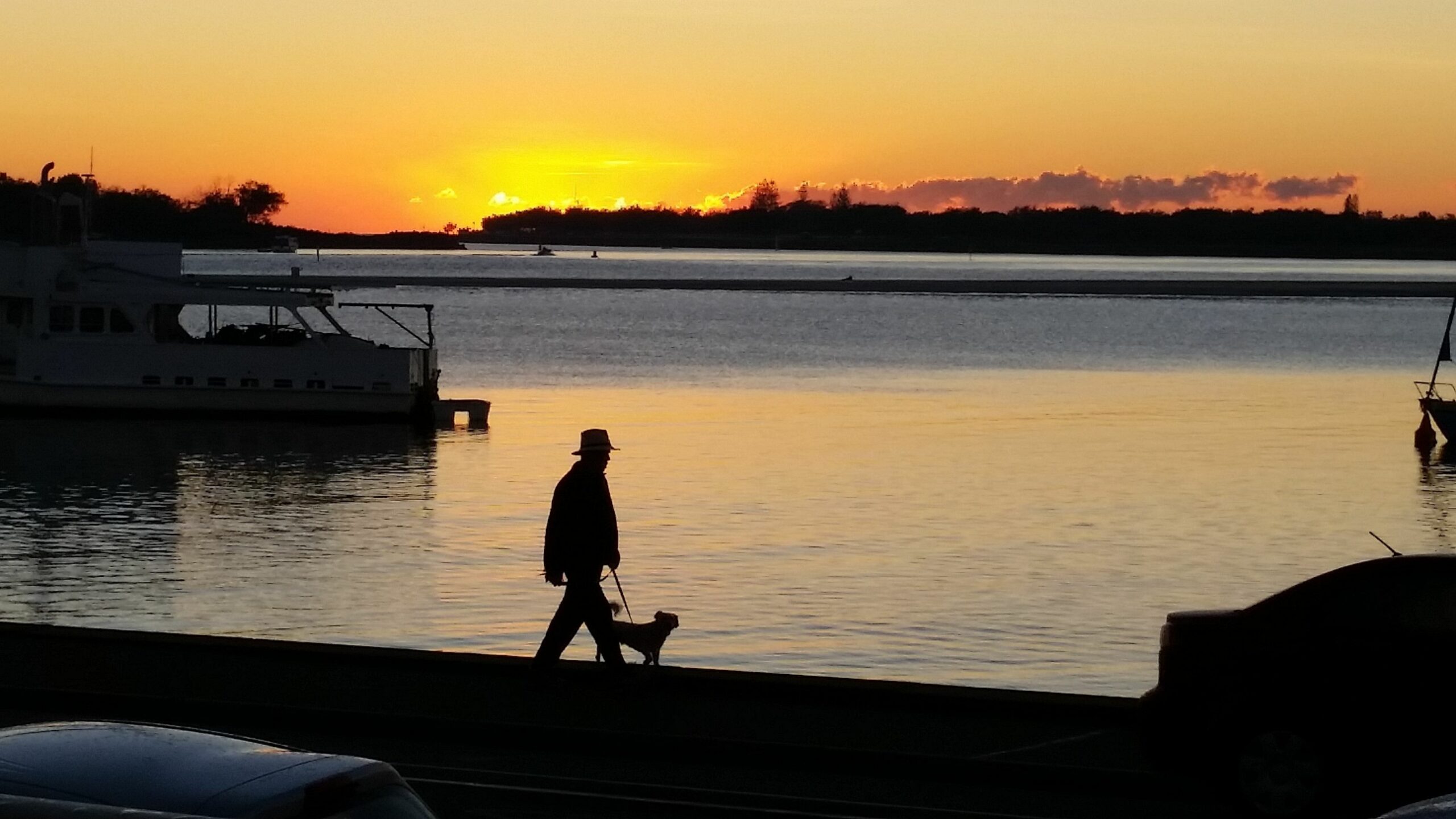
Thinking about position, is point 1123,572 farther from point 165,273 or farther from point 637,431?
point 165,273

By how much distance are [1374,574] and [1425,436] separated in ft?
139

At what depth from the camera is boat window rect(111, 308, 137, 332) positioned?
50.8m

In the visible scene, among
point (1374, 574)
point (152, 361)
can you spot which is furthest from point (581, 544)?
point (152, 361)

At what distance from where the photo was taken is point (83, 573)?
27.1 meters

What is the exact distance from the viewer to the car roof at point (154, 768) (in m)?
4.62

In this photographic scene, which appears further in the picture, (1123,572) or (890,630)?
(1123,572)

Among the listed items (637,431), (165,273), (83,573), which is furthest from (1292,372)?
(83,573)

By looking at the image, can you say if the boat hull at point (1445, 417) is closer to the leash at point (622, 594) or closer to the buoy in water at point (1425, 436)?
the buoy in water at point (1425, 436)

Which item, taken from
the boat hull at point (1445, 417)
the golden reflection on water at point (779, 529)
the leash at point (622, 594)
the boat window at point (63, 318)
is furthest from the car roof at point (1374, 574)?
the boat window at point (63, 318)

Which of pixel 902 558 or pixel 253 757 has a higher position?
pixel 253 757

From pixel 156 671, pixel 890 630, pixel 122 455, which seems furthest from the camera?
pixel 122 455

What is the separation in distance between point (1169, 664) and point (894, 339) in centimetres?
11307

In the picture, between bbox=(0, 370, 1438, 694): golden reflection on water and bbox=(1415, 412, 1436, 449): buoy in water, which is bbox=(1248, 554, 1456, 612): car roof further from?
bbox=(1415, 412, 1436, 449): buoy in water

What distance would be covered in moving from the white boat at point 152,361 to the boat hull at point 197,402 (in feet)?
0.09
